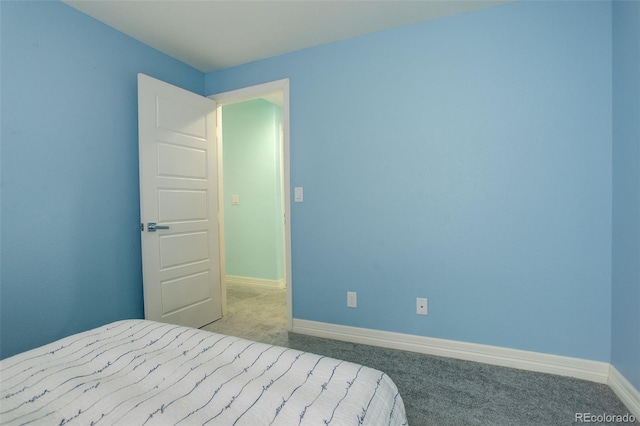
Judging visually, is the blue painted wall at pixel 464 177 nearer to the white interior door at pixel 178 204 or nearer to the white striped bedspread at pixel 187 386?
the white interior door at pixel 178 204

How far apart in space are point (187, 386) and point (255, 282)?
3.40m

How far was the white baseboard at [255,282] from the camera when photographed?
13.6 feet

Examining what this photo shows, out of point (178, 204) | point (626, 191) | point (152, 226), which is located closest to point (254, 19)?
point (178, 204)

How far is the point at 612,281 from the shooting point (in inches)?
73.0

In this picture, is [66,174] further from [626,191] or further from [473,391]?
[626,191]

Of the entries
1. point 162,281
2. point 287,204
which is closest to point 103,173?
point 162,281

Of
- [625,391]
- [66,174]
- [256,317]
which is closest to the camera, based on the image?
[625,391]

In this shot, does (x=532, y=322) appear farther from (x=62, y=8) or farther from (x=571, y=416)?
(x=62, y=8)

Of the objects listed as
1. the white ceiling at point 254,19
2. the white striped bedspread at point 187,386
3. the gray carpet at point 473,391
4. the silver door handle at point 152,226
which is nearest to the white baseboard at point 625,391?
the gray carpet at point 473,391

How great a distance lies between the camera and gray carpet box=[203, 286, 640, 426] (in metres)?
1.56

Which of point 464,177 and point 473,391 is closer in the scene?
point 473,391

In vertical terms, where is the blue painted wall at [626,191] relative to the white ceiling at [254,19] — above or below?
below

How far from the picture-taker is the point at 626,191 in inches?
66.6

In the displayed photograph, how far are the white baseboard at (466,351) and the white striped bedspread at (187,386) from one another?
4.66 feet
